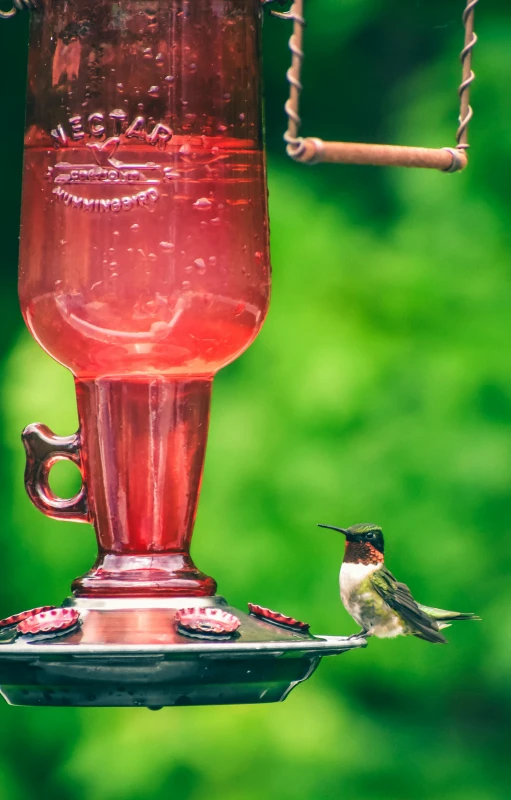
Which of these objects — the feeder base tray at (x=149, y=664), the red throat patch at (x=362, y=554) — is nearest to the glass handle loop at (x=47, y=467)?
the feeder base tray at (x=149, y=664)

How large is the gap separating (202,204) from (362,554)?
102 centimetres

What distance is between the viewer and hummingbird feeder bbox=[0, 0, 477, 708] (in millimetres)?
1986

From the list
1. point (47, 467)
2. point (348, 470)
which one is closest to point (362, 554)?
point (47, 467)

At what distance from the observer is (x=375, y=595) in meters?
2.84

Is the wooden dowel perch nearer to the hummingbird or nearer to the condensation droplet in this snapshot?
the condensation droplet

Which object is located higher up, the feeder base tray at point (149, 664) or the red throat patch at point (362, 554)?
the feeder base tray at point (149, 664)

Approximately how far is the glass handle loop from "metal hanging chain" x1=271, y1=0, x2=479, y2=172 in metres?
0.60

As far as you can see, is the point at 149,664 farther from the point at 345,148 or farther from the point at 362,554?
the point at 362,554

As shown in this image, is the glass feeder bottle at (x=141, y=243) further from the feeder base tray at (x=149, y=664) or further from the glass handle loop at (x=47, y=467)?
the feeder base tray at (x=149, y=664)

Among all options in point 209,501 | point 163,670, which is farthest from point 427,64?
point 163,670

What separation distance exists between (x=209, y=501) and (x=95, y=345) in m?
3.02

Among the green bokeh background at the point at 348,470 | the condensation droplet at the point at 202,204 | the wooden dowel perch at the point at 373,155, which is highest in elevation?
the wooden dowel perch at the point at 373,155

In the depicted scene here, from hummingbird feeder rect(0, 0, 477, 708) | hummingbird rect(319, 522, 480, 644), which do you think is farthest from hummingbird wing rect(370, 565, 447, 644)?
hummingbird feeder rect(0, 0, 477, 708)

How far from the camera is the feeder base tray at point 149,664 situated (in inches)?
A: 74.7
